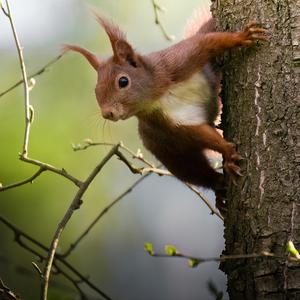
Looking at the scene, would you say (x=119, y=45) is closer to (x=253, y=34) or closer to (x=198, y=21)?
(x=198, y=21)

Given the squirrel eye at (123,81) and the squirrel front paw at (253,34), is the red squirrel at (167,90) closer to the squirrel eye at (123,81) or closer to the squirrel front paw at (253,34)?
the squirrel eye at (123,81)

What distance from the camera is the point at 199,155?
11.2 ft

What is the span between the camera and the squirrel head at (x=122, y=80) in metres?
3.18

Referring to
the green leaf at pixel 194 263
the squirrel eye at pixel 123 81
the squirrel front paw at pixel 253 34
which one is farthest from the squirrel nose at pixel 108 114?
the green leaf at pixel 194 263

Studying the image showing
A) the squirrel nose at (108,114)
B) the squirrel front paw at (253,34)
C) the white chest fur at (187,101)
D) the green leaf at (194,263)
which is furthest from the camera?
the white chest fur at (187,101)

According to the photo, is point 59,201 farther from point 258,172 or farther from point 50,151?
point 258,172

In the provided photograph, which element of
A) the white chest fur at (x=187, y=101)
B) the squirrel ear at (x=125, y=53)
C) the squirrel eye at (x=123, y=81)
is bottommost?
the white chest fur at (x=187, y=101)

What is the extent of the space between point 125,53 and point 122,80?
0.39ft

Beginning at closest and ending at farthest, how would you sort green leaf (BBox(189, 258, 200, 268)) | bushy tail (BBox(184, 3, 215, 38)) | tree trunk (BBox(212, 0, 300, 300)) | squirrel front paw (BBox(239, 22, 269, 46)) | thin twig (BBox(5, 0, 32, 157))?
green leaf (BBox(189, 258, 200, 268))
tree trunk (BBox(212, 0, 300, 300))
squirrel front paw (BBox(239, 22, 269, 46))
thin twig (BBox(5, 0, 32, 157))
bushy tail (BBox(184, 3, 215, 38))

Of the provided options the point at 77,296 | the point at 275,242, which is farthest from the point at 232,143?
the point at 77,296

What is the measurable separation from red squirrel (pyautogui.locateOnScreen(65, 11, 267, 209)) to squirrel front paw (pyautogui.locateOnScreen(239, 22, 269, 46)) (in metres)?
0.35

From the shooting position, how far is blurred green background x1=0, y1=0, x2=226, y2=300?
5.96 meters

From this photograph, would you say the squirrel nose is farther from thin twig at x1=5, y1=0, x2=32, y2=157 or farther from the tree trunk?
the tree trunk

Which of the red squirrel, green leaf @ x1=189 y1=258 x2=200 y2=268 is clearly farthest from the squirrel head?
green leaf @ x1=189 y1=258 x2=200 y2=268
